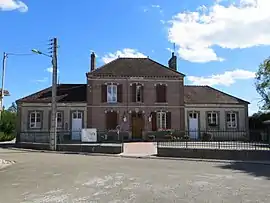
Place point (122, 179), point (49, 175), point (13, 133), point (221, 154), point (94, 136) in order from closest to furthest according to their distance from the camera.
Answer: point (122, 179), point (49, 175), point (221, 154), point (94, 136), point (13, 133)

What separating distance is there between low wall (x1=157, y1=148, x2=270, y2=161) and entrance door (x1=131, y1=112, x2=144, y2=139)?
622 inches

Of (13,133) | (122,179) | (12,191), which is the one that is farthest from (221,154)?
(13,133)

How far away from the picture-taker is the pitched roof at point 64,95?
3785cm

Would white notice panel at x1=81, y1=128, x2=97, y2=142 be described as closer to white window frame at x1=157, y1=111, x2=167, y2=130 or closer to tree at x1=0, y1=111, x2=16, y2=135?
white window frame at x1=157, y1=111, x2=167, y2=130

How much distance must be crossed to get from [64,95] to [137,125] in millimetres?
8640

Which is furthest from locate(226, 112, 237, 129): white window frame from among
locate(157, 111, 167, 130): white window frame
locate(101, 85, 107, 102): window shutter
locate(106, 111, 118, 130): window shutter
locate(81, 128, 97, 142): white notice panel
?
locate(81, 128, 97, 142): white notice panel

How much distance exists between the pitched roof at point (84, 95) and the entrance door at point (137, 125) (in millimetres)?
5436

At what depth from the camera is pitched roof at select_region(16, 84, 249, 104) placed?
125 ft

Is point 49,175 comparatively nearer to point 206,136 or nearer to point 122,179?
point 122,179

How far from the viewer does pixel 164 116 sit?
38.3 metres

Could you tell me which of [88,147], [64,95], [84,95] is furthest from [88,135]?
[64,95]

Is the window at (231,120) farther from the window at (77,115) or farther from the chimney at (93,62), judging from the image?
the window at (77,115)

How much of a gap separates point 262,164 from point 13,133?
3352 cm

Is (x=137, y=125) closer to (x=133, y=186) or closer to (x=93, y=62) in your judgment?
(x=93, y=62)
